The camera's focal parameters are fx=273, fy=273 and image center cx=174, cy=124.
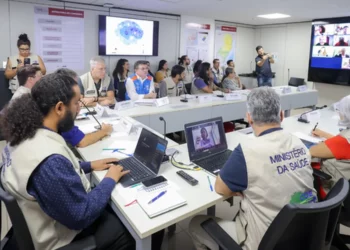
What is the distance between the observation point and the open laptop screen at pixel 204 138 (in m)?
1.75

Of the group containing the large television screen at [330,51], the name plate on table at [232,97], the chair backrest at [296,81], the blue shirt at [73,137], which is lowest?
the blue shirt at [73,137]

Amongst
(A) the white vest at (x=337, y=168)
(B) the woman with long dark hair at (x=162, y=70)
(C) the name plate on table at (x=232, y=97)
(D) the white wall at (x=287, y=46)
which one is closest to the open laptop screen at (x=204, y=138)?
(A) the white vest at (x=337, y=168)

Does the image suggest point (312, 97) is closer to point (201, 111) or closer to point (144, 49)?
point (201, 111)

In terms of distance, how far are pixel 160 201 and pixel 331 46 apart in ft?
22.0

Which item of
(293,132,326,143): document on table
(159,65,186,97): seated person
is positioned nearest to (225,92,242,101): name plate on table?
(159,65,186,97): seated person

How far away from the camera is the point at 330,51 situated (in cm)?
644

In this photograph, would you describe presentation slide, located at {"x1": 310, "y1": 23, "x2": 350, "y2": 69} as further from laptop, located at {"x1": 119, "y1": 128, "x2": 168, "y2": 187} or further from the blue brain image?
laptop, located at {"x1": 119, "y1": 128, "x2": 168, "y2": 187}

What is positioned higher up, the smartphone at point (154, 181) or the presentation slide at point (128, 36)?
the presentation slide at point (128, 36)

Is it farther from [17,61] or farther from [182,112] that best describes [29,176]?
[17,61]

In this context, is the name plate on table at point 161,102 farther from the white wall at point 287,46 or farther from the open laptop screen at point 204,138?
the white wall at point 287,46

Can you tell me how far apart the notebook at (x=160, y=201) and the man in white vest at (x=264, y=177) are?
21 centimetres

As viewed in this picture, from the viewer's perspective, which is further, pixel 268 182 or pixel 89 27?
pixel 89 27

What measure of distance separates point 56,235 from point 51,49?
4676mm

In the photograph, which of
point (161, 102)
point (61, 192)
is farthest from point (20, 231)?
point (161, 102)
